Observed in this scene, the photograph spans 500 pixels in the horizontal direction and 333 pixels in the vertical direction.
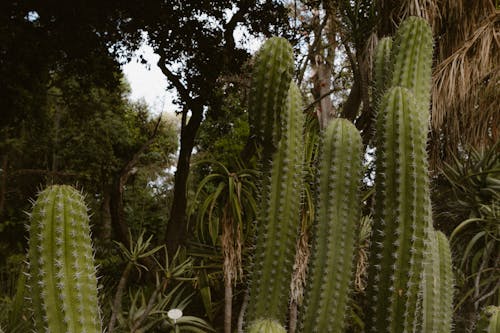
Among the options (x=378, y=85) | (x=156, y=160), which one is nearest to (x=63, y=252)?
(x=378, y=85)

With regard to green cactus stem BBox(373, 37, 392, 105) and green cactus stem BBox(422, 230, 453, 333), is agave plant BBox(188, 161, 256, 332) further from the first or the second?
green cactus stem BBox(422, 230, 453, 333)

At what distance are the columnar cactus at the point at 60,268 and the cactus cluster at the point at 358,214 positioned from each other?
2.03 ft

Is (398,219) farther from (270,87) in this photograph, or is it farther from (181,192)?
(181,192)

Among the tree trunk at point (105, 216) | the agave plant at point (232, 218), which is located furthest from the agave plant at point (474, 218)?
the tree trunk at point (105, 216)

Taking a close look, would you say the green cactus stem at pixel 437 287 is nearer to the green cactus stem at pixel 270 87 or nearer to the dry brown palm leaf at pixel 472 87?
the green cactus stem at pixel 270 87

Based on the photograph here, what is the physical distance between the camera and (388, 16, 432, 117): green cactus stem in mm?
2375

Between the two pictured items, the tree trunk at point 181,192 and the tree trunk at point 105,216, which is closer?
the tree trunk at point 181,192

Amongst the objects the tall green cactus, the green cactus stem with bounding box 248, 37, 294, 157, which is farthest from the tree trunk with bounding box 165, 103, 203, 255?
the tall green cactus

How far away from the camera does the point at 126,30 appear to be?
666cm

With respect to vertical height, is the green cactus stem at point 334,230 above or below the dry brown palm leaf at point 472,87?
below

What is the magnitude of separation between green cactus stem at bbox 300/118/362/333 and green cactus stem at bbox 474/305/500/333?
1.73ft

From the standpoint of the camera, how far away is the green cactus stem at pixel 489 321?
195 cm

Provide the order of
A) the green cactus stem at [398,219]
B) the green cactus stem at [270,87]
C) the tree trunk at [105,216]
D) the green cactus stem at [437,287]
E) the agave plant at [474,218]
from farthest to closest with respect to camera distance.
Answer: the tree trunk at [105,216]
the agave plant at [474,218]
the green cactus stem at [437,287]
the green cactus stem at [270,87]
the green cactus stem at [398,219]

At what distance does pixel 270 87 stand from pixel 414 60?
2.46 feet
